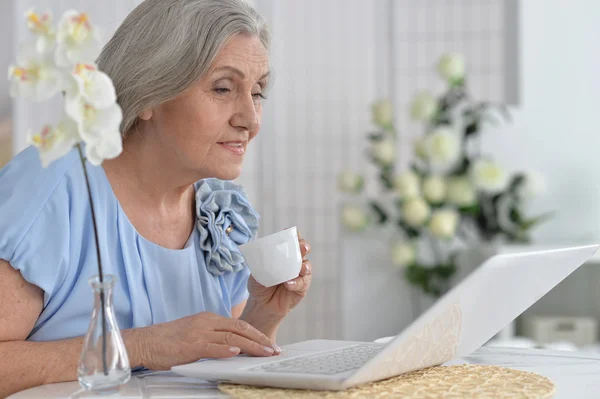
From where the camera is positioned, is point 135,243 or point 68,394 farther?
point 135,243

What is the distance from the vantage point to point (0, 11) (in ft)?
13.5

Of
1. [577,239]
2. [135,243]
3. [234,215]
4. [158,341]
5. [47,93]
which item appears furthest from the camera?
[577,239]

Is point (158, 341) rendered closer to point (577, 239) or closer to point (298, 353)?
point (298, 353)

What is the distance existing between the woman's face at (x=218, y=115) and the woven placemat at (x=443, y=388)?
21.9 inches

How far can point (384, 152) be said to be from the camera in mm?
3752

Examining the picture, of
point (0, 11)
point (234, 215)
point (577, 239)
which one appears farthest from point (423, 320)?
point (0, 11)

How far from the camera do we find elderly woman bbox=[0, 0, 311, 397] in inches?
47.4

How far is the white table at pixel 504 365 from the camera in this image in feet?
3.50

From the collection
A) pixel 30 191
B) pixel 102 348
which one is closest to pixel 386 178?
pixel 30 191

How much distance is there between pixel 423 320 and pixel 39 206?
65 centimetres

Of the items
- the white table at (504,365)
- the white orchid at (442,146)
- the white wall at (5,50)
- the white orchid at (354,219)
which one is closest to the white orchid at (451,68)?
the white orchid at (442,146)

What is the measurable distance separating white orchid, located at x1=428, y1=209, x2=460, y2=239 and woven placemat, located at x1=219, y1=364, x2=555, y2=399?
2.37m

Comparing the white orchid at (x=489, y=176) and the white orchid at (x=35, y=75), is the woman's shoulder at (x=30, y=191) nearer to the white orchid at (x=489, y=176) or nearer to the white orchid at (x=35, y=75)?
the white orchid at (x=35, y=75)

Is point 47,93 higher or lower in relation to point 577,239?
higher
